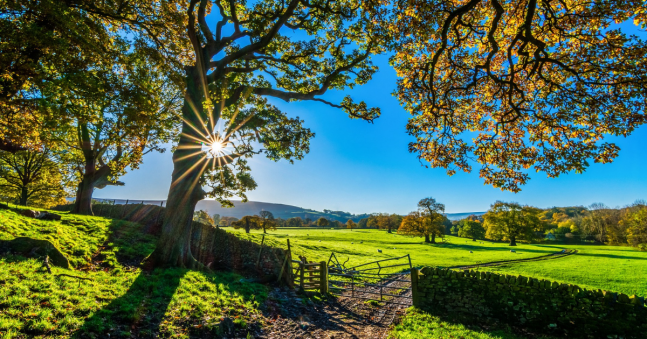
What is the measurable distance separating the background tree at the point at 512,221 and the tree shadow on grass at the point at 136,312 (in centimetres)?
7251

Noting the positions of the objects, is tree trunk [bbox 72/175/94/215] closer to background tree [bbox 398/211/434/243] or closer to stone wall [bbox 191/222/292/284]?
stone wall [bbox 191/222/292/284]

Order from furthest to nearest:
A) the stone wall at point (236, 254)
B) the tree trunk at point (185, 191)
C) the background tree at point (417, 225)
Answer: the background tree at point (417, 225), the stone wall at point (236, 254), the tree trunk at point (185, 191)

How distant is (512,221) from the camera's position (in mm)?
59969

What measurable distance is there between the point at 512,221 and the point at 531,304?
6411 centimetres

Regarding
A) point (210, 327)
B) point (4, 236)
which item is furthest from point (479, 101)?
point (4, 236)

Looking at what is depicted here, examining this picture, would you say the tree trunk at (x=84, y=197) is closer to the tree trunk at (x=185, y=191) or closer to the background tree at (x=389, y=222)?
the tree trunk at (x=185, y=191)

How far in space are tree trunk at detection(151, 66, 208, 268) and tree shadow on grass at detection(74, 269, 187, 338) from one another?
2137mm

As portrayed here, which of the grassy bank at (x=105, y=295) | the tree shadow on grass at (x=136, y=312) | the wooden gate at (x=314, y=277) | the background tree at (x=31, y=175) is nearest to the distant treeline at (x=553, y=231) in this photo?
the wooden gate at (x=314, y=277)

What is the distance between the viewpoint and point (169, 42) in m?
13.5

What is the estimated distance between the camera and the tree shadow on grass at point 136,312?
563cm

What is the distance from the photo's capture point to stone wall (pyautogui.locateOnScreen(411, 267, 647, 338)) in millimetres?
8102

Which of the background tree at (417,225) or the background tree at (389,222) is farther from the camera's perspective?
the background tree at (389,222)

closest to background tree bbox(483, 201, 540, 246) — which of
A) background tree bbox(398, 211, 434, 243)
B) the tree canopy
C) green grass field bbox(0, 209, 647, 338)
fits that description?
background tree bbox(398, 211, 434, 243)

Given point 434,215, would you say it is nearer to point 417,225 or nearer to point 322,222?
point 417,225
